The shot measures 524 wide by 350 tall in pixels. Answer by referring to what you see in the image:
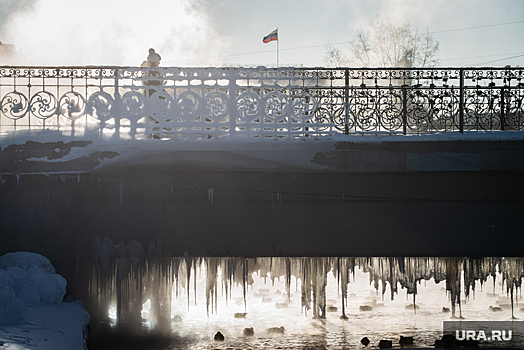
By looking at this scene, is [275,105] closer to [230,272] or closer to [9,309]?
[230,272]

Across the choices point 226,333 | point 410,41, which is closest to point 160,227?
point 226,333

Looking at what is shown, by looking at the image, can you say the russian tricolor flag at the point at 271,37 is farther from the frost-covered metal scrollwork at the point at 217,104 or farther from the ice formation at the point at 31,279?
the ice formation at the point at 31,279

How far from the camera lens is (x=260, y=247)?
5.84 m

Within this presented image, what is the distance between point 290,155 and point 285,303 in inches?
224

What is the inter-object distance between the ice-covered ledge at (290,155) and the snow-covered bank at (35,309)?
1523 mm

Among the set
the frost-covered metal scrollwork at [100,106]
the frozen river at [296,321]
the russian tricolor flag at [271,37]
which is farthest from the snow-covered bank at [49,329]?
the russian tricolor flag at [271,37]

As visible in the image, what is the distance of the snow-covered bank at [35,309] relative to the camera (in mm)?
4008

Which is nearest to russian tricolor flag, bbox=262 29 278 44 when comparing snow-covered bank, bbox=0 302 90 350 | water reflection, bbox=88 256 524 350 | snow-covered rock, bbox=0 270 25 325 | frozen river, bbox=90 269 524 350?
frozen river, bbox=90 269 524 350

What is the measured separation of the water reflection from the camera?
6.19m

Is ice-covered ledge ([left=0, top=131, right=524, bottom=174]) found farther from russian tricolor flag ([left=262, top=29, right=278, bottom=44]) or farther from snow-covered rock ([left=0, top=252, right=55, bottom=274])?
russian tricolor flag ([left=262, top=29, right=278, bottom=44])

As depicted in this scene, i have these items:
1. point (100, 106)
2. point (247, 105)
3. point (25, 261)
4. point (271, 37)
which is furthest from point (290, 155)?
point (271, 37)

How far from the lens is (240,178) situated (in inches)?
229

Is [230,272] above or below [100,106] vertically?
below

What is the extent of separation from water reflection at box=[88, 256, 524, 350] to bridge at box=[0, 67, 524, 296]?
80 cm
